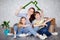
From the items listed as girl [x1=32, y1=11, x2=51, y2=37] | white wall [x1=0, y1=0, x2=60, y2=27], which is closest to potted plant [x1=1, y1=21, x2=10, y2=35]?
white wall [x1=0, y1=0, x2=60, y2=27]

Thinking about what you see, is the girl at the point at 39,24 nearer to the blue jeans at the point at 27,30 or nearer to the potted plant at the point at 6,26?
the blue jeans at the point at 27,30

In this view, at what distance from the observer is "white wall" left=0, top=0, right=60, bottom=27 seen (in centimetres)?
274

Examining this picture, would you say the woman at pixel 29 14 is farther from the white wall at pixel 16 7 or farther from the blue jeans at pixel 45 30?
the blue jeans at pixel 45 30

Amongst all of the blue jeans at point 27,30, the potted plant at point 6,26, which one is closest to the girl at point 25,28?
the blue jeans at point 27,30

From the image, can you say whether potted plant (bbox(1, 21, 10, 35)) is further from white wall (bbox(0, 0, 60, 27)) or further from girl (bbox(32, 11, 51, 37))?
girl (bbox(32, 11, 51, 37))

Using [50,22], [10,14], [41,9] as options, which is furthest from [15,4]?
[50,22]

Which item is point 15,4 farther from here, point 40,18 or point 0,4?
point 40,18

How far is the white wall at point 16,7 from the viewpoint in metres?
2.74

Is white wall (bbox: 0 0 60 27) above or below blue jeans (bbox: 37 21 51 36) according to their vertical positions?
above

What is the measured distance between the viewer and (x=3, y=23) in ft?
8.99

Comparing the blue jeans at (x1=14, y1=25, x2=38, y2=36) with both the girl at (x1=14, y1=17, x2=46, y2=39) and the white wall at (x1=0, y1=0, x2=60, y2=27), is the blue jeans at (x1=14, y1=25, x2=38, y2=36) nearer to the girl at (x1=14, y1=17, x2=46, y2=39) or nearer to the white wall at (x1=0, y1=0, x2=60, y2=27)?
the girl at (x1=14, y1=17, x2=46, y2=39)

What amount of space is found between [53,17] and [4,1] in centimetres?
68

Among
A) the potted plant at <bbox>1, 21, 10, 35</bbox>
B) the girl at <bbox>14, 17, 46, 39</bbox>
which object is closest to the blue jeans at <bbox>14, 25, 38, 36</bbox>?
the girl at <bbox>14, 17, 46, 39</bbox>

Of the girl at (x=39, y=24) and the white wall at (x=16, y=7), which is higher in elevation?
the white wall at (x=16, y=7)
